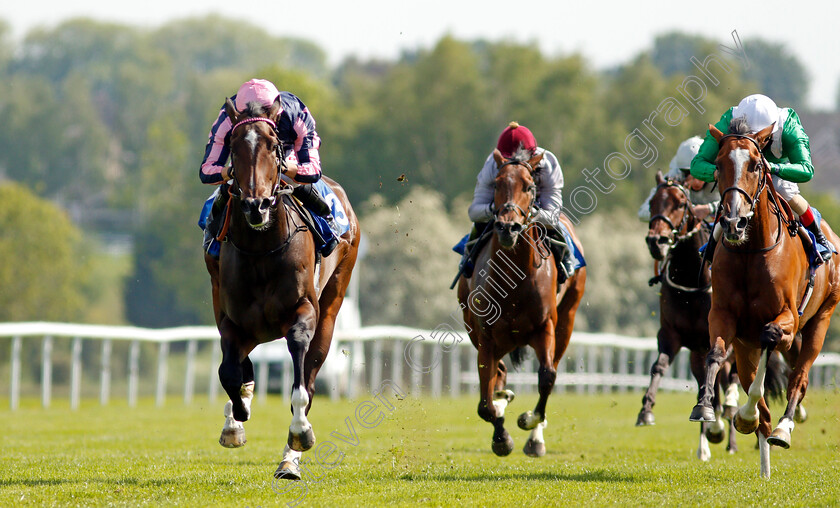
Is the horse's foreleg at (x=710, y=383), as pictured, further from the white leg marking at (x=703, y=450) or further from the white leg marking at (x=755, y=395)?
the white leg marking at (x=703, y=450)

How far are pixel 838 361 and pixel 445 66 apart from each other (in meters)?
24.8

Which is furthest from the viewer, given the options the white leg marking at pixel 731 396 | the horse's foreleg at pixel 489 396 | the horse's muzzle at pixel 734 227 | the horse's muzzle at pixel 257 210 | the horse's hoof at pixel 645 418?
the white leg marking at pixel 731 396

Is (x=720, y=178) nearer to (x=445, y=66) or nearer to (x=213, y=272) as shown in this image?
(x=213, y=272)

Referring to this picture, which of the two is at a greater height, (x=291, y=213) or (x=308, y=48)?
(x=308, y=48)

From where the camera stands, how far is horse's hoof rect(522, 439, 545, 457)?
964 centimetres

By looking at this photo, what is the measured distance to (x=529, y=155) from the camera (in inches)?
347

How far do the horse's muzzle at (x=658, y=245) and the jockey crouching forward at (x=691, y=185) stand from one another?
0.54 metres

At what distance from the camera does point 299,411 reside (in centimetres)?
679

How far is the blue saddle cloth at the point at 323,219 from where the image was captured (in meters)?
7.71

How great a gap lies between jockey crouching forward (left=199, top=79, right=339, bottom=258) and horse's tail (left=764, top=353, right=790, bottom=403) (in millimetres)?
4882

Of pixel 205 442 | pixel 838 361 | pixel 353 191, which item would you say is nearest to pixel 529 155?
pixel 205 442

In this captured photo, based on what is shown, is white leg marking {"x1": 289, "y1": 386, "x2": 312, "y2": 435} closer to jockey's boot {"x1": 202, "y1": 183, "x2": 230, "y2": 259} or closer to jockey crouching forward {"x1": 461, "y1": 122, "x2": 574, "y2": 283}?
jockey's boot {"x1": 202, "y1": 183, "x2": 230, "y2": 259}

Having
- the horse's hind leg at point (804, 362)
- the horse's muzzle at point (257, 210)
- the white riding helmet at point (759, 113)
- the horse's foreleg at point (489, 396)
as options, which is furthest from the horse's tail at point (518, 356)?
the horse's muzzle at point (257, 210)

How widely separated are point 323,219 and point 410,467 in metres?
2.03
